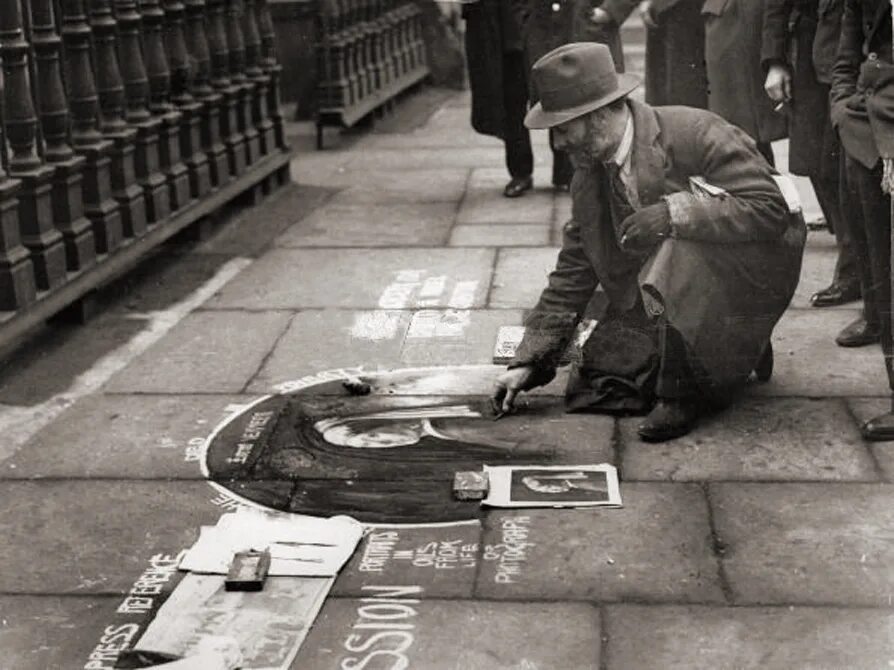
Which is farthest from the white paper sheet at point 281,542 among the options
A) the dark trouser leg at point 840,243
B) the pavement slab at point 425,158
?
the pavement slab at point 425,158

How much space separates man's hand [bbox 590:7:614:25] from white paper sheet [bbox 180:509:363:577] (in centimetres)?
469

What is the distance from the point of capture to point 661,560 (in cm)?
430

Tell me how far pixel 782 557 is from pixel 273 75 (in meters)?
6.26

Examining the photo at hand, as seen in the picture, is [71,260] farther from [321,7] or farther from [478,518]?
[321,7]

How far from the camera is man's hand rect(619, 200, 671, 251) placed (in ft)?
17.1

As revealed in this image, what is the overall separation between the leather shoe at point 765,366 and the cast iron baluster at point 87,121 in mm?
3093

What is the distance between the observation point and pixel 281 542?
4449 millimetres

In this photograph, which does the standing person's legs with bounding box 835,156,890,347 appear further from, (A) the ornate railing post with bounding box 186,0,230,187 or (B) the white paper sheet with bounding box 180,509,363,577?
(A) the ornate railing post with bounding box 186,0,230,187

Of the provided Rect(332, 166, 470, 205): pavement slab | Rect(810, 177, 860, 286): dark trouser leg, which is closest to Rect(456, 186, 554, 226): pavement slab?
Rect(332, 166, 470, 205): pavement slab

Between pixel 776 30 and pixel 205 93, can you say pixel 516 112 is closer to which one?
pixel 205 93

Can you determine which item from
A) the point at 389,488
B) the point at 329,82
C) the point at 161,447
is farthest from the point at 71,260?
the point at 329,82

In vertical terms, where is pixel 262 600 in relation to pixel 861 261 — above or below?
below

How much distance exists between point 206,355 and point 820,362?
241 centimetres

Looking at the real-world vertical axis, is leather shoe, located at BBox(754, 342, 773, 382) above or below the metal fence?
below
